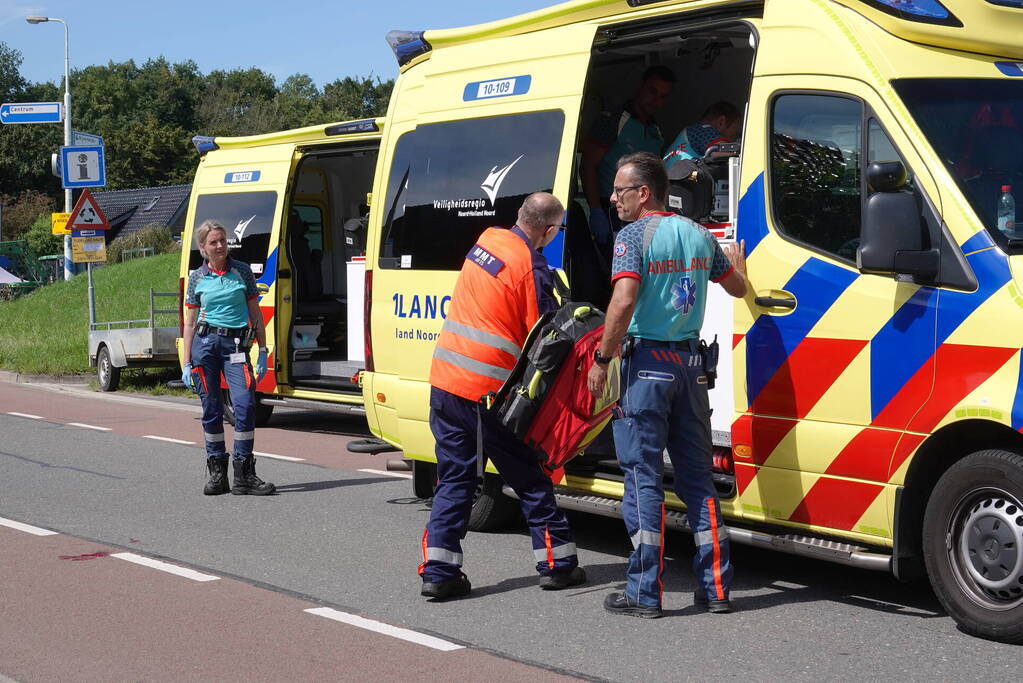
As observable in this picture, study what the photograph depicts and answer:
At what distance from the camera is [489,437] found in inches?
243

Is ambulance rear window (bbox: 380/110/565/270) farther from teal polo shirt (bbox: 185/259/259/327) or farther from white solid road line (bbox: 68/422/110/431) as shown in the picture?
white solid road line (bbox: 68/422/110/431)

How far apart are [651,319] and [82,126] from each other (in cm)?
9345

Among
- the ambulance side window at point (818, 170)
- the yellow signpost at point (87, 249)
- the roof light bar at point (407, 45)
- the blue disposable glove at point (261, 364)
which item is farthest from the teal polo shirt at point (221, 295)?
the yellow signpost at point (87, 249)

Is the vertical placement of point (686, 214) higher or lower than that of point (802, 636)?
higher

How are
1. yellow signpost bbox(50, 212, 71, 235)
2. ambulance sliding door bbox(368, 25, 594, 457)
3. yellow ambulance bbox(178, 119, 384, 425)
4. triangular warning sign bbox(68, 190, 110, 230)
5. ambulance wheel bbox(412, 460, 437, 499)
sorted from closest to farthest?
1. ambulance sliding door bbox(368, 25, 594, 457)
2. ambulance wheel bbox(412, 460, 437, 499)
3. yellow ambulance bbox(178, 119, 384, 425)
4. triangular warning sign bbox(68, 190, 110, 230)
5. yellow signpost bbox(50, 212, 71, 235)

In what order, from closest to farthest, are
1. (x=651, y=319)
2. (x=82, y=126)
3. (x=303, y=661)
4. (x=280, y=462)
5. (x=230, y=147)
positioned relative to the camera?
(x=303, y=661)
(x=651, y=319)
(x=280, y=462)
(x=230, y=147)
(x=82, y=126)

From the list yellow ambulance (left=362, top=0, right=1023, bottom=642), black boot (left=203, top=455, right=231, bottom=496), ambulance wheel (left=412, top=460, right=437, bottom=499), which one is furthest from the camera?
black boot (left=203, top=455, right=231, bottom=496)

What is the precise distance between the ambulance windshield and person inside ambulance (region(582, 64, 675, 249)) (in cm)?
264

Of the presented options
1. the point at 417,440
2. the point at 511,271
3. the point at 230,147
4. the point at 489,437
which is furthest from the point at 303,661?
the point at 230,147

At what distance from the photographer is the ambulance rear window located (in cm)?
718

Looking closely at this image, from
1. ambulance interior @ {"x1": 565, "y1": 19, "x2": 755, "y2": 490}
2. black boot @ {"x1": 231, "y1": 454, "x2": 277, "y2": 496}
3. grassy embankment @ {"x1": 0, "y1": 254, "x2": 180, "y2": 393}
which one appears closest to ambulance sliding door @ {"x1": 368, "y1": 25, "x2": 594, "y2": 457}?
ambulance interior @ {"x1": 565, "y1": 19, "x2": 755, "y2": 490}

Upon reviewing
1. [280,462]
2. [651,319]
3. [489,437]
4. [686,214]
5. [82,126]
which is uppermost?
[82,126]

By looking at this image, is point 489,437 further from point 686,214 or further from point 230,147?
point 230,147

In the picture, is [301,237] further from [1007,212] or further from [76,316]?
[76,316]
